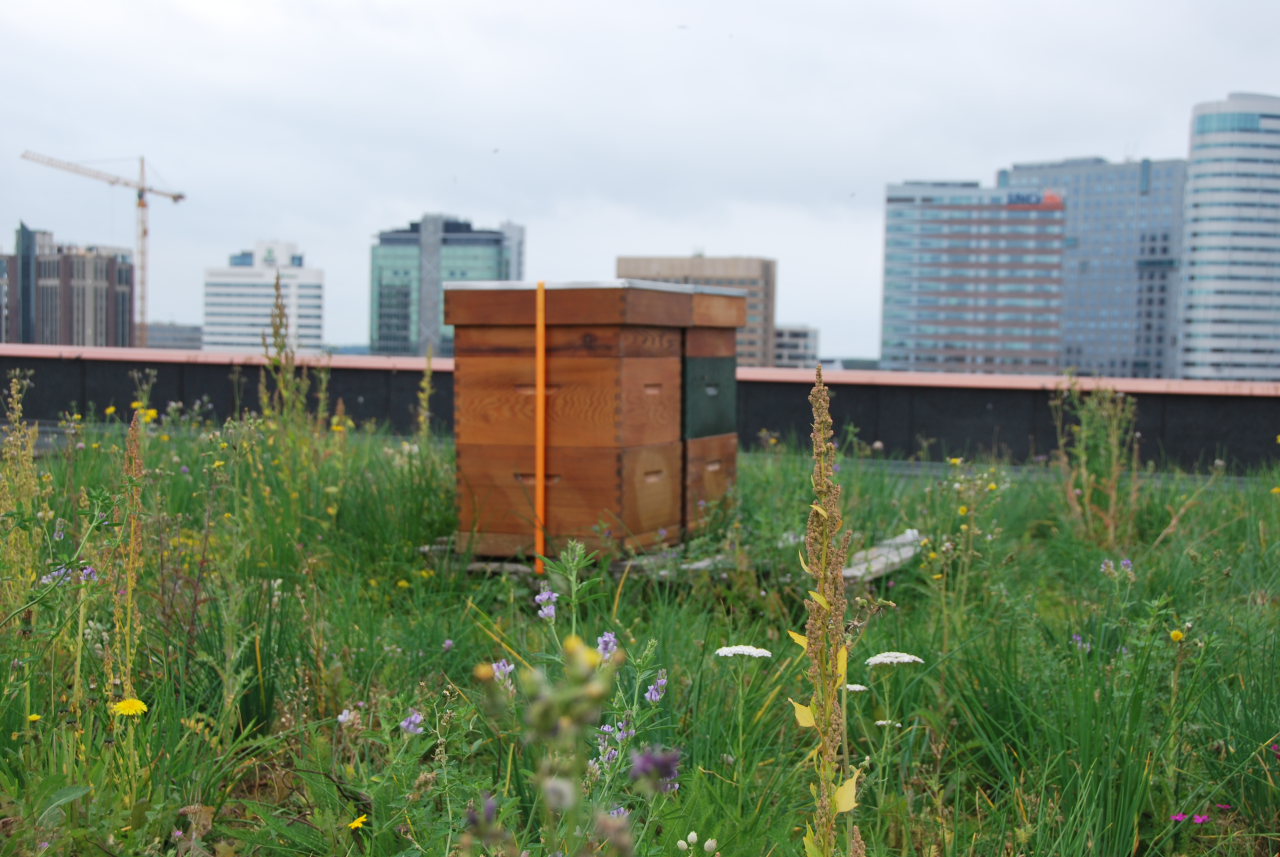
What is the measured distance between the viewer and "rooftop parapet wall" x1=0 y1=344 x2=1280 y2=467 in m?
10.3

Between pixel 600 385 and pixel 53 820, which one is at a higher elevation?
pixel 600 385

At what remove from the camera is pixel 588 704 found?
50 centimetres

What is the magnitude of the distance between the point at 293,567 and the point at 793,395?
8206 mm

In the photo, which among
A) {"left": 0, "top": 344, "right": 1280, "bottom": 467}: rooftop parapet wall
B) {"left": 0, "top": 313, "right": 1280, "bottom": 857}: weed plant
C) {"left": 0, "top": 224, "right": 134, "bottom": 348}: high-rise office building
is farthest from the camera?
{"left": 0, "top": 224, "right": 134, "bottom": 348}: high-rise office building

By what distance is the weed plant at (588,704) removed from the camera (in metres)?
1.74

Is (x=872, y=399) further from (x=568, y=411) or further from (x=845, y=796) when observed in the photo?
(x=845, y=796)

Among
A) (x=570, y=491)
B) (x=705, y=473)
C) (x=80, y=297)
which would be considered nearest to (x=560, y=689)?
(x=570, y=491)

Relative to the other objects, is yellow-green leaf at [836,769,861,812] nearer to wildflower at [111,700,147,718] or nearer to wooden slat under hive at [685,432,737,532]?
wildflower at [111,700,147,718]

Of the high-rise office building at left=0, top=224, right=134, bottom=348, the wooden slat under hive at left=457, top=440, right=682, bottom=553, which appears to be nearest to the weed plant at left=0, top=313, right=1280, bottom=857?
the wooden slat under hive at left=457, top=440, right=682, bottom=553

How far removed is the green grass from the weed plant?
0.5 inches

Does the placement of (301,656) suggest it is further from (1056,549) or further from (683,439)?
(1056,549)

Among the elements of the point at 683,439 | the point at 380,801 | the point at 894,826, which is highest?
the point at 683,439

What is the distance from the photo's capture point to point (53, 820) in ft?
5.90

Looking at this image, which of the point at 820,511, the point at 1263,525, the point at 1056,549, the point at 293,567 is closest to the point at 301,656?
the point at 293,567
